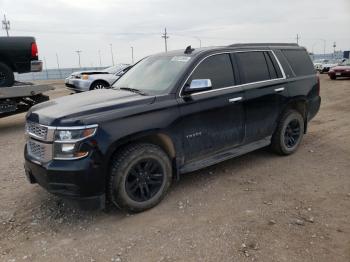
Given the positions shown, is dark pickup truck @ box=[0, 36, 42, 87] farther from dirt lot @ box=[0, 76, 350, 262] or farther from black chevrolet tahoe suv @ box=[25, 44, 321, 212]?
black chevrolet tahoe suv @ box=[25, 44, 321, 212]

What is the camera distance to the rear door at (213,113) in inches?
169

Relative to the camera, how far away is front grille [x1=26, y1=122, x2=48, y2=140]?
3.65 meters

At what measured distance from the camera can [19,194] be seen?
4652 mm

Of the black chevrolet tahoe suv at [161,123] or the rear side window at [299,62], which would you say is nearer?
the black chevrolet tahoe suv at [161,123]

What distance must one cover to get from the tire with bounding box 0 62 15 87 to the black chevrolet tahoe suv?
4463mm

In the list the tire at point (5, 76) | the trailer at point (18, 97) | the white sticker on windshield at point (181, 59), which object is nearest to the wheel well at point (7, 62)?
the tire at point (5, 76)

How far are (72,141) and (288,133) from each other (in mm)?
3791

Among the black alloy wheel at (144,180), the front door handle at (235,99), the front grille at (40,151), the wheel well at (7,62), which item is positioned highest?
the wheel well at (7,62)

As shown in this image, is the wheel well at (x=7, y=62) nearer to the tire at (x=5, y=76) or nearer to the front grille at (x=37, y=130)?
the tire at (x=5, y=76)

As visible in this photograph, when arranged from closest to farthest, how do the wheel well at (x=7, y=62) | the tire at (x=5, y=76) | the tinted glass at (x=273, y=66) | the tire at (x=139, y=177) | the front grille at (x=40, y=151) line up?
the front grille at (x=40, y=151)
the tire at (x=139, y=177)
the tinted glass at (x=273, y=66)
the tire at (x=5, y=76)
the wheel well at (x=7, y=62)

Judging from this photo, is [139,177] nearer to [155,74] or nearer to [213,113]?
[213,113]

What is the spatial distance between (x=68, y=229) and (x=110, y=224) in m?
0.45

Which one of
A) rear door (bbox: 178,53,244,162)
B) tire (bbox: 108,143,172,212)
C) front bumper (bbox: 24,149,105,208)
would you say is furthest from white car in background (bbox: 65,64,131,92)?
front bumper (bbox: 24,149,105,208)

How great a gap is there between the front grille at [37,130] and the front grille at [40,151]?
78mm
